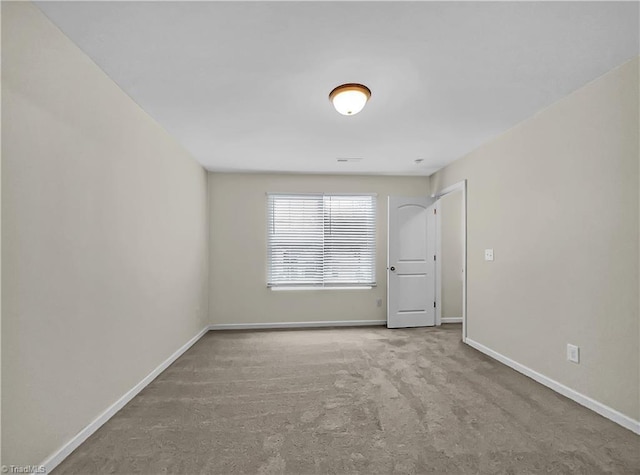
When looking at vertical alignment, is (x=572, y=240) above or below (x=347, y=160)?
below

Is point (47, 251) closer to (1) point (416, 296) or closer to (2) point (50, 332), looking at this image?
(2) point (50, 332)

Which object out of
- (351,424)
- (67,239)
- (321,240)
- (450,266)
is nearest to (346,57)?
(67,239)

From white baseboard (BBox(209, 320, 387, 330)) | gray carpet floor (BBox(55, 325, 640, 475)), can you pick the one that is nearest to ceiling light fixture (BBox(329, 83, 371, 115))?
gray carpet floor (BBox(55, 325, 640, 475))

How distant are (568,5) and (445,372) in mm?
2974

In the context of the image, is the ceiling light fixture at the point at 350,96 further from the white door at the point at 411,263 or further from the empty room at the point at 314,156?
the white door at the point at 411,263

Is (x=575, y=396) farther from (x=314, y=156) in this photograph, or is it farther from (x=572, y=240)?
(x=314, y=156)

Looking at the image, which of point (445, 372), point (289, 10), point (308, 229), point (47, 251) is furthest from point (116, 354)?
point (308, 229)

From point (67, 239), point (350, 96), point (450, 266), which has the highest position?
point (350, 96)

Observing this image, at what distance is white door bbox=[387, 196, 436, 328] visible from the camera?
520cm

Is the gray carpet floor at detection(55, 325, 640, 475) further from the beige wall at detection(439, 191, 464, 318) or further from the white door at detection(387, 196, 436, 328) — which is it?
the beige wall at detection(439, 191, 464, 318)

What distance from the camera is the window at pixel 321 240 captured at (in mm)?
5324

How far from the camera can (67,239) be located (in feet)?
6.44

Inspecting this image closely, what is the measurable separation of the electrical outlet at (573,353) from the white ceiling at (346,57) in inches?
79.4

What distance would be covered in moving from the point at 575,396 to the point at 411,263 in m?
2.82
